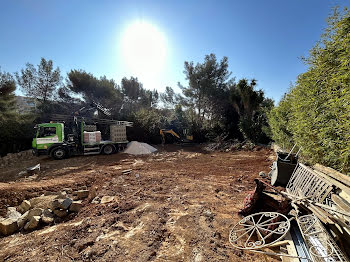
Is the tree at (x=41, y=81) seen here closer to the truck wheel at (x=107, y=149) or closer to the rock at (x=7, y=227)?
the truck wheel at (x=107, y=149)

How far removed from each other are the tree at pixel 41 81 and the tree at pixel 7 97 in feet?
8.88

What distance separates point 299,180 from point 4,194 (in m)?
6.58

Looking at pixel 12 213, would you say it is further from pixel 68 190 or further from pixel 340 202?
pixel 340 202

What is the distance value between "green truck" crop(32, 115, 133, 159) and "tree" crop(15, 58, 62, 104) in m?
6.43

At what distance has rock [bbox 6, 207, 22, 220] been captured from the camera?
112 inches

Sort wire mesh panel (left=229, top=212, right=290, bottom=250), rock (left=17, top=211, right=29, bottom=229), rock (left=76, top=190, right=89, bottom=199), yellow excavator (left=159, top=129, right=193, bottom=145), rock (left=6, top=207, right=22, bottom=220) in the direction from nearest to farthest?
wire mesh panel (left=229, top=212, right=290, bottom=250)
rock (left=17, top=211, right=29, bottom=229)
rock (left=6, top=207, right=22, bottom=220)
rock (left=76, top=190, right=89, bottom=199)
yellow excavator (left=159, top=129, right=193, bottom=145)

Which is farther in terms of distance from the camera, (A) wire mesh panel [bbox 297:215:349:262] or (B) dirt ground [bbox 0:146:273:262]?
(B) dirt ground [bbox 0:146:273:262]

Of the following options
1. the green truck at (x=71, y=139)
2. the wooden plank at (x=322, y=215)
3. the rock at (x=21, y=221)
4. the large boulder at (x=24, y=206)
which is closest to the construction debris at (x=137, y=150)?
the green truck at (x=71, y=139)

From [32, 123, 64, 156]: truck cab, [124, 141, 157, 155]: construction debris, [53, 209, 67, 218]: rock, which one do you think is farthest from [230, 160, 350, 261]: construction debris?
[32, 123, 64, 156]: truck cab

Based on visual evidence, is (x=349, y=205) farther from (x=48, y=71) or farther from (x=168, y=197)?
(x=48, y=71)

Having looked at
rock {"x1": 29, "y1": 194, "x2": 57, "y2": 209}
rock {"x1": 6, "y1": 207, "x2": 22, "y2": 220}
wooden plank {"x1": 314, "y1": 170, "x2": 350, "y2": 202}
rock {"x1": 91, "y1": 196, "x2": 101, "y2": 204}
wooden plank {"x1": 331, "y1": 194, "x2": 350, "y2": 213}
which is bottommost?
rock {"x1": 91, "y1": 196, "x2": 101, "y2": 204}

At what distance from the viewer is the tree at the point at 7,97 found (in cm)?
927

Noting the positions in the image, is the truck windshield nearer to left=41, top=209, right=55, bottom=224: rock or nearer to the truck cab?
the truck cab

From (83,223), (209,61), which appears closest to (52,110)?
(83,223)
